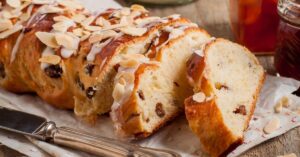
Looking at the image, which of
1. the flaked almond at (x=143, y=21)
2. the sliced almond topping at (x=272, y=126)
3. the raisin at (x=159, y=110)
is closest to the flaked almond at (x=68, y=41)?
the flaked almond at (x=143, y=21)

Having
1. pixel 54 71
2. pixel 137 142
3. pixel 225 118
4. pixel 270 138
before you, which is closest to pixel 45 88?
pixel 54 71

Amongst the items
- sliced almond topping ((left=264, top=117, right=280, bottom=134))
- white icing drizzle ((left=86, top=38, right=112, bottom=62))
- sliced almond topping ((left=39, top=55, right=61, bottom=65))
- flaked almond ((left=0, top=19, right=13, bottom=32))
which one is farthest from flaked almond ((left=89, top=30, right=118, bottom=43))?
sliced almond topping ((left=264, top=117, right=280, bottom=134))

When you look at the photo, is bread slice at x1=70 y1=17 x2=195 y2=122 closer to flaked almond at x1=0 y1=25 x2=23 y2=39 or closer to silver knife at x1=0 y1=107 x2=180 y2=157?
silver knife at x1=0 y1=107 x2=180 y2=157

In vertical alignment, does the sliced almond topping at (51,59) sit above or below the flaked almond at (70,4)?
below

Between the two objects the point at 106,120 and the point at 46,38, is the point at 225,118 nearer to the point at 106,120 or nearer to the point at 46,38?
the point at 106,120

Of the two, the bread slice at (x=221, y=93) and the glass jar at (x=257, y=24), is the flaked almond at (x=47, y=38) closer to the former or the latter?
the bread slice at (x=221, y=93)

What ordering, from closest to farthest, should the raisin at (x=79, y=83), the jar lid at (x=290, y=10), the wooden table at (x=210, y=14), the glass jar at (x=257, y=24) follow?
the raisin at (x=79, y=83), the jar lid at (x=290, y=10), the glass jar at (x=257, y=24), the wooden table at (x=210, y=14)
